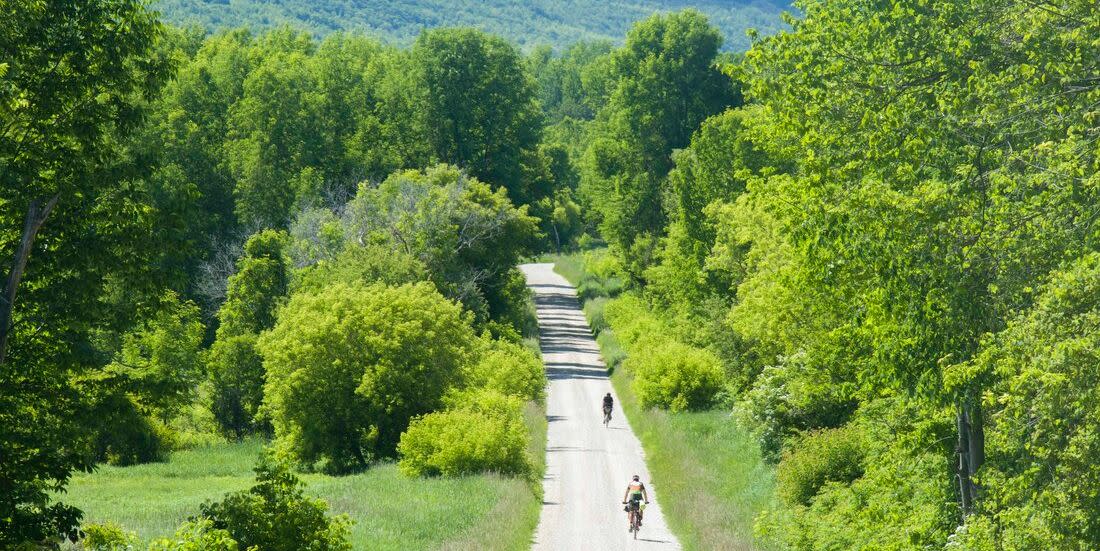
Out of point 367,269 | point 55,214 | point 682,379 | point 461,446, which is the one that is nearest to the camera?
point 55,214

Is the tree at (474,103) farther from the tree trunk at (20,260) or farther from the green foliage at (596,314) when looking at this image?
the tree trunk at (20,260)

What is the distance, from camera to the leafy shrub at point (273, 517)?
2014cm

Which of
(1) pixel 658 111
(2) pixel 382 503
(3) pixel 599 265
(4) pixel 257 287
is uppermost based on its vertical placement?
(1) pixel 658 111

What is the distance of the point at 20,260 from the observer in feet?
60.3

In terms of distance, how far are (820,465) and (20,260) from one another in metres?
19.5

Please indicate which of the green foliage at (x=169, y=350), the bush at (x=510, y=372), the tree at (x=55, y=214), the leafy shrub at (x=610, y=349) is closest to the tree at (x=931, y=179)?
the tree at (x=55, y=214)

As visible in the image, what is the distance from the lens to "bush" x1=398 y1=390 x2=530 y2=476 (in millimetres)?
37344

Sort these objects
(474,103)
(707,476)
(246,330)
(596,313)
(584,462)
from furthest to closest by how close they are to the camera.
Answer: (596,313) → (474,103) → (246,330) → (584,462) → (707,476)

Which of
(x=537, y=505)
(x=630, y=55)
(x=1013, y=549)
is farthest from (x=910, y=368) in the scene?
(x=630, y=55)

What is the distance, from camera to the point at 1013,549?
47.8 feet

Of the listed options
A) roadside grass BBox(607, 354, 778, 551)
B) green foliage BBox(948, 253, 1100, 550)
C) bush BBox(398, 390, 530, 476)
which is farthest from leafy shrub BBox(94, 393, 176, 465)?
green foliage BBox(948, 253, 1100, 550)

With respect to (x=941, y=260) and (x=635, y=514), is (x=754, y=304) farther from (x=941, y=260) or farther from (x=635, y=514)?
(x=941, y=260)

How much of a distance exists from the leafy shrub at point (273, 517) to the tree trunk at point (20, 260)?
155 inches

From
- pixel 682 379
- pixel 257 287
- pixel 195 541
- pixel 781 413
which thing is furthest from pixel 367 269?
pixel 195 541
